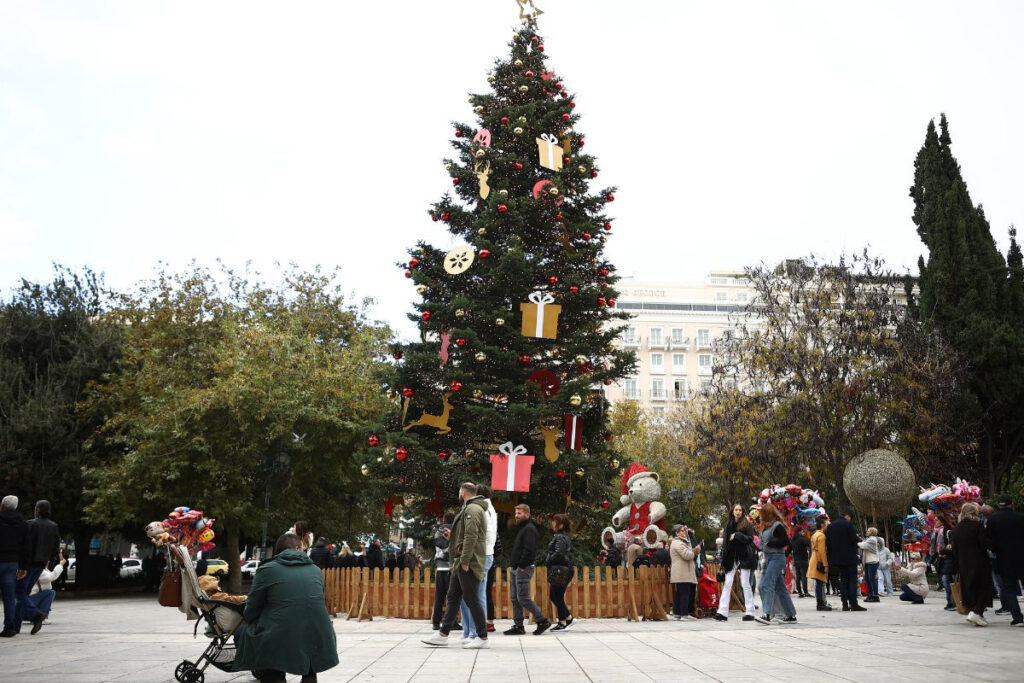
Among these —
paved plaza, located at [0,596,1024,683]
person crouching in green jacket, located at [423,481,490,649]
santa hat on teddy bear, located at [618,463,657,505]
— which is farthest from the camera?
santa hat on teddy bear, located at [618,463,657,505]

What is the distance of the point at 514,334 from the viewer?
A: 18.1m

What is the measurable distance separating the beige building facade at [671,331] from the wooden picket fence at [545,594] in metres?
71.4

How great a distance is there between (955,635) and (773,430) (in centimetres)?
1975

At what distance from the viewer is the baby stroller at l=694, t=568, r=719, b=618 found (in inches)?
662

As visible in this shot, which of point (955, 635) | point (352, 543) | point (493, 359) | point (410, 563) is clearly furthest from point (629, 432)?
point (955, 635)

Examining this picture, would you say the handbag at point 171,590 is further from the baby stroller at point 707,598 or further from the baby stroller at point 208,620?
the baby stroller at point 707,598

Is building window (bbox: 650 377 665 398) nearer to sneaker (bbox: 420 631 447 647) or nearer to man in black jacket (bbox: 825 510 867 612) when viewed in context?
man in black jacket (bbox: 825 510 867 612)

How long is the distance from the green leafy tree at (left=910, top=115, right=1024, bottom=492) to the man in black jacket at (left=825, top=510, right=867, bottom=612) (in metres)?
16.3

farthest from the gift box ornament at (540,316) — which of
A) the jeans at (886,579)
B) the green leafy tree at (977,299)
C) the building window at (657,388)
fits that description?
Result: the building window at (657,388)

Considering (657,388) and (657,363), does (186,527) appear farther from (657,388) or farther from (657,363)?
(657,363)

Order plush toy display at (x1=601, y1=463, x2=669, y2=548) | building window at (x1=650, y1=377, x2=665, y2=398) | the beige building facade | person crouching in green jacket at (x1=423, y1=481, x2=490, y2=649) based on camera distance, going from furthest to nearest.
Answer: the beige building facade, building window at (x1=650, y1=377, x2=665, y2=398), plush toy display at (x1=601, y1=463, x2=669, y2=548), person crouching in green jacket at (x1=423, y1=481, x2=490, y2=649)

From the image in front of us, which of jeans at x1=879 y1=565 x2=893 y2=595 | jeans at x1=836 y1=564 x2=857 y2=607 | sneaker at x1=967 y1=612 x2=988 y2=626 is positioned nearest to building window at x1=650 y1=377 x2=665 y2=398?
jeans at x1=879 y1=565 x2=893 y2=595

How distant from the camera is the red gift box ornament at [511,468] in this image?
17.0 metres

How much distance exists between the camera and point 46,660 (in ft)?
31.9
